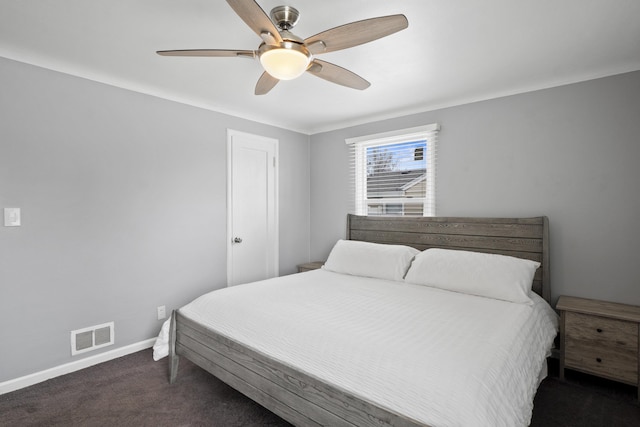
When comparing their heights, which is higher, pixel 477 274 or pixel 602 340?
pixel 477 274

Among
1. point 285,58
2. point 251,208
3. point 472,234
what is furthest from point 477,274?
point 251,208

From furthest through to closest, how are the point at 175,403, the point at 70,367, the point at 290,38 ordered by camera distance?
the point at 70,367 → the point at 175,403 → the point at 290,38

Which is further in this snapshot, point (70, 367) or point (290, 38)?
point (70, 367)

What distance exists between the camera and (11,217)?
2.29 meters

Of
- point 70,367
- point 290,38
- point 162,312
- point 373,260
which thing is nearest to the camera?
point 290,38

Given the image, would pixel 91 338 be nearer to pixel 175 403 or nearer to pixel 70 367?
pixel 70 367

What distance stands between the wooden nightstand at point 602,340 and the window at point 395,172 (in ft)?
4.88

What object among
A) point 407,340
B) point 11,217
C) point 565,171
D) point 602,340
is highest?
point 565,171

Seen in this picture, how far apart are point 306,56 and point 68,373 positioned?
2.87 meters

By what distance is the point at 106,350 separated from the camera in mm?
2742

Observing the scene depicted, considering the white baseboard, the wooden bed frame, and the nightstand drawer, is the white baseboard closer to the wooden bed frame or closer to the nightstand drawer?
the wooden bed frame

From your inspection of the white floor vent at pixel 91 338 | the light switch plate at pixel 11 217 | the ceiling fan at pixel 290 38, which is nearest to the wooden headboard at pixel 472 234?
the ceiling fan at pixel 290 38

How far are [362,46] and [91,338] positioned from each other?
301cm

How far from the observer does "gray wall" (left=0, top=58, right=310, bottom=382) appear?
7.64 ft
